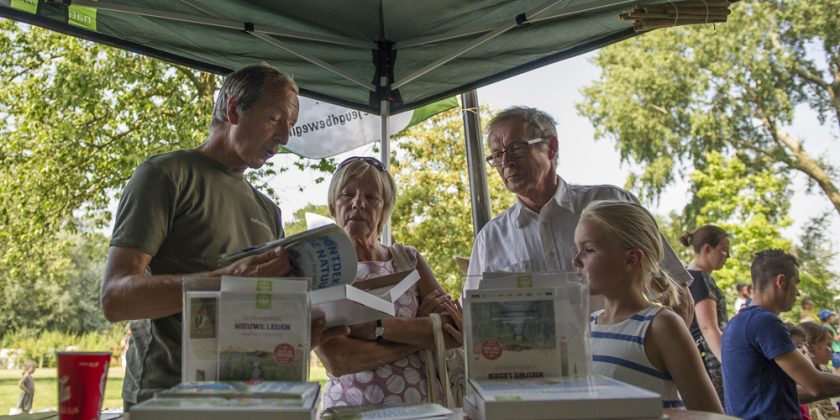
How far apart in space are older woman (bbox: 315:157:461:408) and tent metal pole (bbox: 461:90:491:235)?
1942mm

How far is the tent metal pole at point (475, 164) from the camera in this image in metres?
3.92

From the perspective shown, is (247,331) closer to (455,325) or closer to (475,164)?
(455,325)

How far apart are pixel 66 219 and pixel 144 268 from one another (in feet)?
30.7

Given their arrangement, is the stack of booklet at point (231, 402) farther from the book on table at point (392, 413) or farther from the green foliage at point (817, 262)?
the green foliage at point (817, 262)

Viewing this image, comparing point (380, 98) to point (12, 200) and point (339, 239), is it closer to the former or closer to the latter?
point (339, 239)

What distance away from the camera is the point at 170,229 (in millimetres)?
1542

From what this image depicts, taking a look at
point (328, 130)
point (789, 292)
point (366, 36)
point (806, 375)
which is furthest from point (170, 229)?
point (789, 292)

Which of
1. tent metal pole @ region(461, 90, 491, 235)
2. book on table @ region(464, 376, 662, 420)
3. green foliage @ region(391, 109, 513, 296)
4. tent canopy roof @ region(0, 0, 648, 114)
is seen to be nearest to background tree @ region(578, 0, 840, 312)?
green foliage @ region(391, 109, 513, 296)

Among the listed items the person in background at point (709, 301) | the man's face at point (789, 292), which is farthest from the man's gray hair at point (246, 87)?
the person in background at point (709, 301)

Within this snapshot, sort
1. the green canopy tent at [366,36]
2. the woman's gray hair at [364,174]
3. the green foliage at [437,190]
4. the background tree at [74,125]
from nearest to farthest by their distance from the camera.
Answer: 1. the woman's gray hair at [364,174]
2. the green canopy tent at [366,36]
3. the background tree at [74,125]
4. the green foliage at [437,190]

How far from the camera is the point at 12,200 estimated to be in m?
9.35

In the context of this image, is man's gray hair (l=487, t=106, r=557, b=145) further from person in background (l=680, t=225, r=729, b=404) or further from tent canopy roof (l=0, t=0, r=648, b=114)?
person in background (l=680, t=225, r=729, b=404)

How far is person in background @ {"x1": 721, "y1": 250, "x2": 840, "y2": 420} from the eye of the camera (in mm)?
2354

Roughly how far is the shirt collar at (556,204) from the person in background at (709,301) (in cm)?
137
